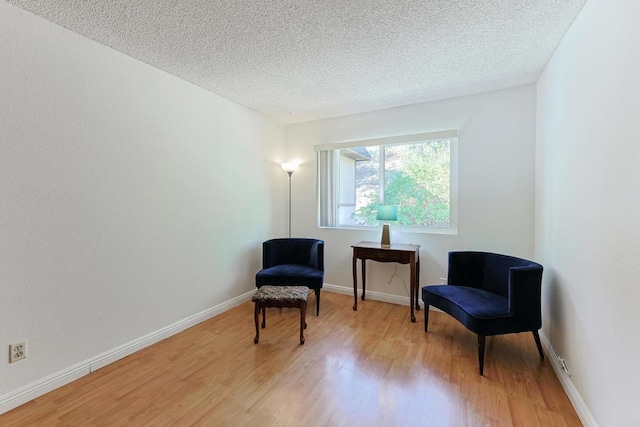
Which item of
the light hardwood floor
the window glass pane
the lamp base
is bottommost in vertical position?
the light hardwood floor

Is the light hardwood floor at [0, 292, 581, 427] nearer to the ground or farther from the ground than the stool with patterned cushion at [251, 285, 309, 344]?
nearer to the ground

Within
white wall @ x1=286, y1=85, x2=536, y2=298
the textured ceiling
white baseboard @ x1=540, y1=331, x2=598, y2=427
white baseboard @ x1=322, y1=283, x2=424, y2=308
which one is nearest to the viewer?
white baseboard @ x1=540, y1=331, x2=598, y2=427

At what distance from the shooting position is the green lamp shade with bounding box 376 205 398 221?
332 centimetres

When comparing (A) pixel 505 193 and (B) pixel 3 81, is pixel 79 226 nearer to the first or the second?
(B) pixel 3 81

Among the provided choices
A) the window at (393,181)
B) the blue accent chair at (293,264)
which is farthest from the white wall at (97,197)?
the window at (393,181)

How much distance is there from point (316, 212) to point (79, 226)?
2671 millimetres

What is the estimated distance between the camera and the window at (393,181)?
131 inches

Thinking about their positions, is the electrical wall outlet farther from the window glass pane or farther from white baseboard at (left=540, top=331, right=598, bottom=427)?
the window glass pane

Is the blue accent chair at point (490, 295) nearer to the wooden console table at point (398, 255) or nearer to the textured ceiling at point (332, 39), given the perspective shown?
the wooden console table at point (398, 255)

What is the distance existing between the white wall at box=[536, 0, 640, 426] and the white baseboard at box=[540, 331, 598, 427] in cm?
5

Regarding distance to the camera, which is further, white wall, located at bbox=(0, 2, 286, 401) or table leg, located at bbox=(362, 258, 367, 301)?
table leg, located at bbox=(362, 258, 367, 301)

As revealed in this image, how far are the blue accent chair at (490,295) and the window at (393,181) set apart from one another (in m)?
0.64

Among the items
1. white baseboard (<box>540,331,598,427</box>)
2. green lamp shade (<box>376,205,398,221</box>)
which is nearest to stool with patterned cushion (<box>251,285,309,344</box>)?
green lamp shade (<box>376,205,398,221</box>)

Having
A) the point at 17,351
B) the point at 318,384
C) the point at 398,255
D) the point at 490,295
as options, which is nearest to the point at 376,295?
the point at 398,255
